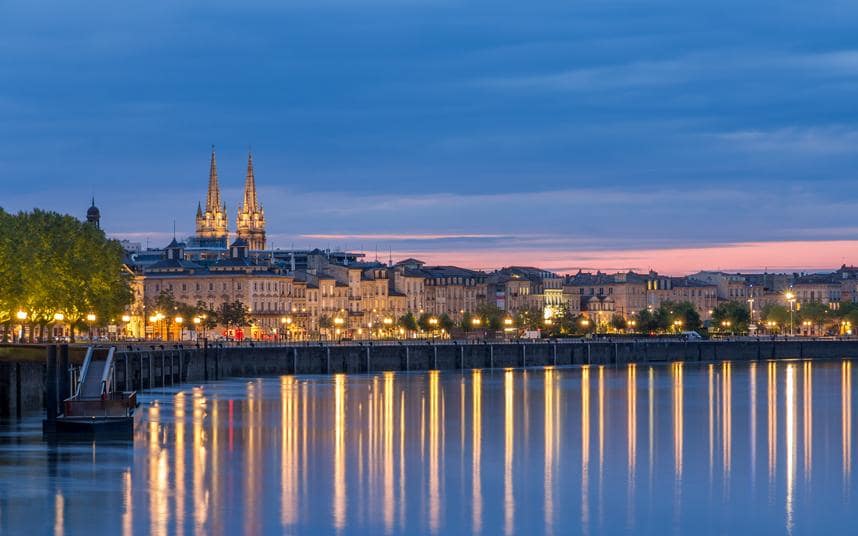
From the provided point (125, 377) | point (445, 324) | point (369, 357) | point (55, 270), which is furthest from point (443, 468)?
point (445, 324)

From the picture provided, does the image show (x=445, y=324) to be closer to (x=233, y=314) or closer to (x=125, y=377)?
(x=233, y=314)

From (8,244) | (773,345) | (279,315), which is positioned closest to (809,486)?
(8,244)

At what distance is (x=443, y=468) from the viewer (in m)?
57.0

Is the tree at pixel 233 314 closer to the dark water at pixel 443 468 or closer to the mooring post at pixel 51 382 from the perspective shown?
the dark water at pixel 443 468

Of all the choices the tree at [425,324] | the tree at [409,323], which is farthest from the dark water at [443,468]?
the tree at [409,323]

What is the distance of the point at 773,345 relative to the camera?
166875mm

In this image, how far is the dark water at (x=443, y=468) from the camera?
45938mm

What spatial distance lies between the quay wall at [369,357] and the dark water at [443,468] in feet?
13.6

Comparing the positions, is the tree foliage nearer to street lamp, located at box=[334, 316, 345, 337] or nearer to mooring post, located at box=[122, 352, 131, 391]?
mooring post, located at box=[122, 352, 131, 391]

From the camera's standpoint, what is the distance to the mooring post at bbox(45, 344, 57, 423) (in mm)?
59969

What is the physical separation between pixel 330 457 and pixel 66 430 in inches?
352

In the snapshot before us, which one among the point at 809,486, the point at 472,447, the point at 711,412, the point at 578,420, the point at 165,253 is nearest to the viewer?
the point at 809,486

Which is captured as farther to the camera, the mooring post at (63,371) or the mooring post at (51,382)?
the mooring post at (63,371)

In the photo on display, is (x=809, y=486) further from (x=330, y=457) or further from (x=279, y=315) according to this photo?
(x=279, y=315)
